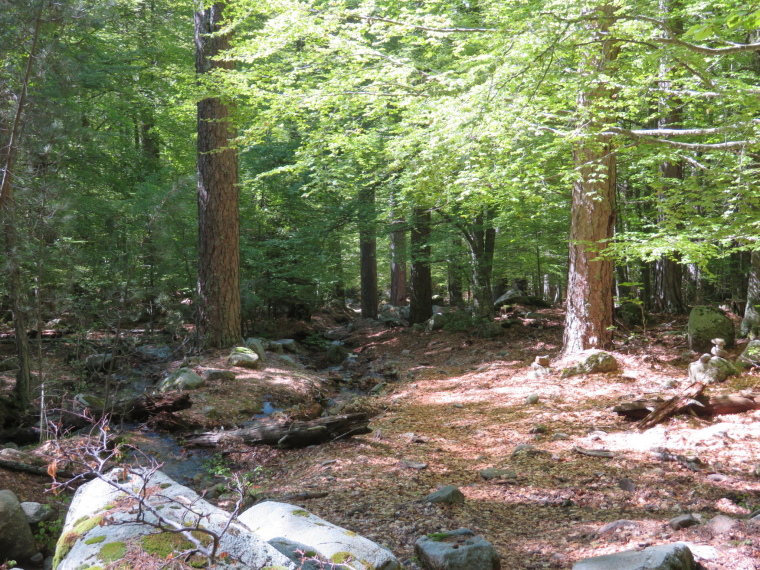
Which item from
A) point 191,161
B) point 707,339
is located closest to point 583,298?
point 707,339

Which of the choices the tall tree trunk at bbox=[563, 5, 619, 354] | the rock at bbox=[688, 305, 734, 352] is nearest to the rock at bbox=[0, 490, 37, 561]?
the tall tree trunk at bbox=[563, 5, 619, 354]

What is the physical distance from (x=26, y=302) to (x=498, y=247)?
34.4 ft

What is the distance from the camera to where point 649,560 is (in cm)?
254

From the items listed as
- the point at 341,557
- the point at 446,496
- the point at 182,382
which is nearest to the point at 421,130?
the point at 446,496

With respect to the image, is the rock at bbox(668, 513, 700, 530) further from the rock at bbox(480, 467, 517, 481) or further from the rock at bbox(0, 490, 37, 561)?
the rock at bbox(0, 490, 37, 561)

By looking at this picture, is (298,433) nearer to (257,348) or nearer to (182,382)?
(182,382)

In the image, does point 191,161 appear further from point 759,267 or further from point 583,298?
point 759,267

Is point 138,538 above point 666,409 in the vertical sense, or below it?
above

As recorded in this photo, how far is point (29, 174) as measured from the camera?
249 inches

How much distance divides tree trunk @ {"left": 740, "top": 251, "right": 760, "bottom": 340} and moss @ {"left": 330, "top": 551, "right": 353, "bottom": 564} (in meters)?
8.68

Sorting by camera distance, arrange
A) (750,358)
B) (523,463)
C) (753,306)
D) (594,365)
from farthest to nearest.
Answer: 1. (753,306)
2. (594,365)
3. (750,358)
4. (523,463)

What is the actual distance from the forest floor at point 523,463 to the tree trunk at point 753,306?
801 millimetres

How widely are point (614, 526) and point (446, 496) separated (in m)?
1.20

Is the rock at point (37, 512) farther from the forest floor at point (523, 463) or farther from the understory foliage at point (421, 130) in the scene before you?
the understory foliage at point (421, 130)
